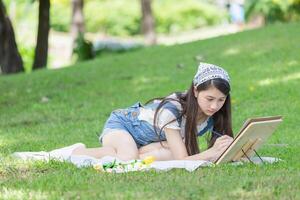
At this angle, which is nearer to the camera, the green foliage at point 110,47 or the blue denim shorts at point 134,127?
the blue denim shorts at point 134,127

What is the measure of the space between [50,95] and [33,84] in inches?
51.1

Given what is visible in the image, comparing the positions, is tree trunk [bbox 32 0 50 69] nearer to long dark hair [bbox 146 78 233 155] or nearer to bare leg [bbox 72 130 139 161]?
bare leg [bbox 72 130 139 161]

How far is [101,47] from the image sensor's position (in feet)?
65.5

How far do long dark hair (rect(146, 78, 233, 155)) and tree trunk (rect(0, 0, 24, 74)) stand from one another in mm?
9172

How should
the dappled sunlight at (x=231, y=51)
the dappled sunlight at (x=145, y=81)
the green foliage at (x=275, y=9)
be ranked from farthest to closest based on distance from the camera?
the green foliage at (x=275, y=9) < the dappled sunlight at (x=231, y=51) < the dappled sunlight at (x=145, y=81)

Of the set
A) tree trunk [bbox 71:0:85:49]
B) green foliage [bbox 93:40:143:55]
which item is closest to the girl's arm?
green foliage [bbox 93:40:143:55]

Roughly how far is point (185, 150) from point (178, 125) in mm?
207

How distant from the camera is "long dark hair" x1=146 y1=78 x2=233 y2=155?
19.9ft

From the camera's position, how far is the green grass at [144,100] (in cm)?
500

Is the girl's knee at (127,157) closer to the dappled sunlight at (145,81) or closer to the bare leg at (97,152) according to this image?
the bare leg at (97,152)

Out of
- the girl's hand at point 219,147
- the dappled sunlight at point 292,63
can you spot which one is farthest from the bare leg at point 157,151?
the dappled sunlight at point 292,63

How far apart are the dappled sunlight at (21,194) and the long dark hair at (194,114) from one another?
60.2 inches

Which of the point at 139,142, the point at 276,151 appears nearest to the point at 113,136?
the point at 139,142

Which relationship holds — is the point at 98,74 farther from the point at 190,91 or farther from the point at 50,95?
the point at 190,91
